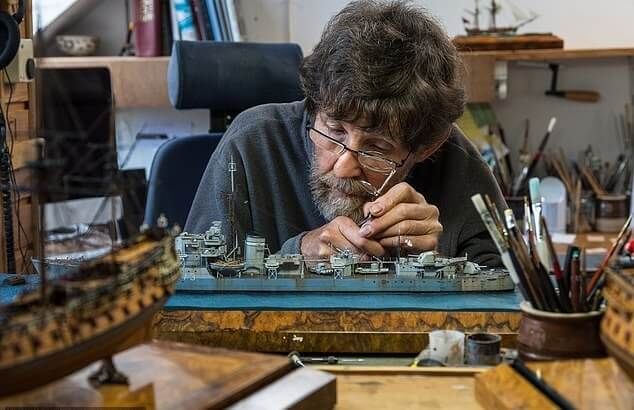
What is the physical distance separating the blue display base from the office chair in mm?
787

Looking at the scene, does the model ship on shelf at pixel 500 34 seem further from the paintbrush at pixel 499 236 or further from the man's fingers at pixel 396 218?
the paintbrush at pixel 499 236

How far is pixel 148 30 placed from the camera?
360 centimetres

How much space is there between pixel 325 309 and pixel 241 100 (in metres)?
1.17

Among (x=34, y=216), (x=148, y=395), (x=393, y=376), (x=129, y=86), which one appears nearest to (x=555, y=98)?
(x=129, y=86)

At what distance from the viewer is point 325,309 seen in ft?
5.38

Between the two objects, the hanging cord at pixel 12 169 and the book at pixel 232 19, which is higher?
the book at pixel 232 19

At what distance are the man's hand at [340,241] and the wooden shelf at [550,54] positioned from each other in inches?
Result: 60.3

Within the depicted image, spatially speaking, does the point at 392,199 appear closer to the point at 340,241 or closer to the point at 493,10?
the point at 340,241

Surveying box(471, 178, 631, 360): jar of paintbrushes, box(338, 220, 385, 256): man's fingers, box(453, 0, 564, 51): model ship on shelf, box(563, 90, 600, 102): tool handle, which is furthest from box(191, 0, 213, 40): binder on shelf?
box(471, 178, 631, 360): jar of paintbrushes

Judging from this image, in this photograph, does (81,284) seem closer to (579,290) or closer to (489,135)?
(579,290)

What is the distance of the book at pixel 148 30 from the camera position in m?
3.58

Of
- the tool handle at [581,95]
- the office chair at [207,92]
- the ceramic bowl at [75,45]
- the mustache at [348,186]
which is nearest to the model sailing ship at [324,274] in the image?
the mustache at [348,186]

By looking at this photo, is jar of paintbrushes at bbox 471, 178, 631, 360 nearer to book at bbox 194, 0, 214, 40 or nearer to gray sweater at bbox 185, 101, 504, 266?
gray sweater at bbox 185, 101, 504, 266

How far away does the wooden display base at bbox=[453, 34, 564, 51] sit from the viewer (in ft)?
11.5
